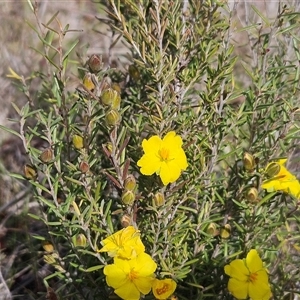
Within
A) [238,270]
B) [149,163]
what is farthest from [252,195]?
[149,163]

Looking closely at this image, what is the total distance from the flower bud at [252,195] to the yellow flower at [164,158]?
0.72 feet

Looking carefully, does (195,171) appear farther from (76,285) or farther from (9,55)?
(9,55)

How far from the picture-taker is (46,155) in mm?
1302

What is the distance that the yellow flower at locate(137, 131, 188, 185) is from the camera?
4.19 feet

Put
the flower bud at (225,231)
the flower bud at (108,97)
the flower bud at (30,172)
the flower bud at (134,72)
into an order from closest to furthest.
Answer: the flower bud at (108,97) < the flower bud at (30,172) < the flower bud at (225,231) < the flower bud at (134,72)

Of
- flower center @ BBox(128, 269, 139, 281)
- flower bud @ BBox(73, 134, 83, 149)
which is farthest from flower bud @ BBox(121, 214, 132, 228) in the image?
flower bud @ BBox(73, 134, 83, 149)

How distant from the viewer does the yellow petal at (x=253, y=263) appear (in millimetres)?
1377

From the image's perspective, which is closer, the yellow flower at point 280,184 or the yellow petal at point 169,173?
the yellow petal at point 169,173

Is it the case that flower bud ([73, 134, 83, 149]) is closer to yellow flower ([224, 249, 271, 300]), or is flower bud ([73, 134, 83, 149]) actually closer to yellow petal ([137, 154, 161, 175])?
yellow petal ([137, 154, 161, 175])

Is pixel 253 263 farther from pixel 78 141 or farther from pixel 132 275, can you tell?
pixel 78 141

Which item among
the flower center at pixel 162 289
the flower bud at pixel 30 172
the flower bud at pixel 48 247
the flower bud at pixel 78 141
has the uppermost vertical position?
the flower bud at pixel 78 141

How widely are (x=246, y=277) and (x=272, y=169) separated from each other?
284 millimetres

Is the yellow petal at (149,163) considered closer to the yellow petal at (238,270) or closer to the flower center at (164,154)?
the flower center at (164,154)

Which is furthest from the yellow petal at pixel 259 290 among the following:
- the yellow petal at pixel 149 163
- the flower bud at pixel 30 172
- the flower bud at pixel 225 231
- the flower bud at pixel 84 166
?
the flower bud at pixel 30 172
